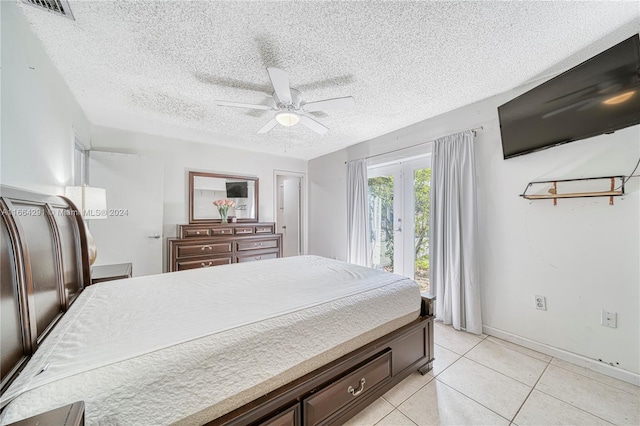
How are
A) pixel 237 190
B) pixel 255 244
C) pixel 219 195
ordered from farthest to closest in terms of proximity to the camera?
pixel 237 190 → pixel 219 195 → pixel 255 244

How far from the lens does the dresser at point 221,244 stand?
3.34 metres

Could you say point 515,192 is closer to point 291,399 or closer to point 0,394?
point 291,399

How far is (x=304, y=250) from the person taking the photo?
16.7 feet

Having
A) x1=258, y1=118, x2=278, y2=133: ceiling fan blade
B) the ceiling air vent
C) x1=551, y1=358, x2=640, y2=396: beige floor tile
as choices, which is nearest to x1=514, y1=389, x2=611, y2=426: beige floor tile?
x1=551, y1=358, x2=640, y2=396: beige floor tile

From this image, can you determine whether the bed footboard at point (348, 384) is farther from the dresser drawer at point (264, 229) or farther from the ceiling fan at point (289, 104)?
the dresser drawer at point (264, 229)

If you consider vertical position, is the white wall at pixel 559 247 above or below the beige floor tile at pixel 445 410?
above

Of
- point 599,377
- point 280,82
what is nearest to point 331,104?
point 280,82

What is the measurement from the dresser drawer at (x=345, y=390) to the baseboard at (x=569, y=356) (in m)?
1.59

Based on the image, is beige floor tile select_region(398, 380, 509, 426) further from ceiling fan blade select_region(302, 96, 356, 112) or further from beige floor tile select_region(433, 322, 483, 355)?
ceiling fan blade select_region(302, 96, 356, 112)

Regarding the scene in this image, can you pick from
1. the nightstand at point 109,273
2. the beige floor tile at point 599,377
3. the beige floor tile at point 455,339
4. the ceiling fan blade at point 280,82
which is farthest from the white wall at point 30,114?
the beige floor tile at point 599,377

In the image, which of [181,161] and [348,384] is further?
[181,161]

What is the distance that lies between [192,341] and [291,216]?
4492mm

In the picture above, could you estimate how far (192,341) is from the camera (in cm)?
96

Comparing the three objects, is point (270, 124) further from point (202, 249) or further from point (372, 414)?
point (372, 414)
